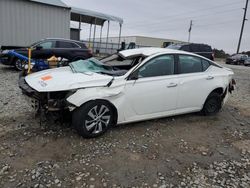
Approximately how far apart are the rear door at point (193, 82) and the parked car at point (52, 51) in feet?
Result: 22.6

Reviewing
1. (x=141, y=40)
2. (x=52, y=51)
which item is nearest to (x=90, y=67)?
(x=52, y=51)

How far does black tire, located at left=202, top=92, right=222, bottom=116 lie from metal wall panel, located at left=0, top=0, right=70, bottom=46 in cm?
1259

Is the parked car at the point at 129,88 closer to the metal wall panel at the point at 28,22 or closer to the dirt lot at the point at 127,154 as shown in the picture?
the dirt lot at the point at 127,154

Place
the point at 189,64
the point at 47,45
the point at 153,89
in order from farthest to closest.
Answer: the point at 47,45 < the point at 189,64 < the point at 153,89

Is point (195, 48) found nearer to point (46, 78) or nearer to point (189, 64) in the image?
point (189, 64)

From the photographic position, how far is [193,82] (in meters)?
4.49

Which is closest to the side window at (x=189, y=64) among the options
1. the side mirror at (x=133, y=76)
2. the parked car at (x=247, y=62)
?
the side mirror at (x=133, y=76)

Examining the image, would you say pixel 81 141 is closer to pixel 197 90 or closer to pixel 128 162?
pixel 128 162

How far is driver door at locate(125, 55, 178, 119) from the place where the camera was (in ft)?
12.6

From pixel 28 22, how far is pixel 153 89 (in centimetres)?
1254

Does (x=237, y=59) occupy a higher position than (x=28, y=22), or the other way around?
(x=28, y=22)

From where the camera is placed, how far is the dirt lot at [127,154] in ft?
8.86

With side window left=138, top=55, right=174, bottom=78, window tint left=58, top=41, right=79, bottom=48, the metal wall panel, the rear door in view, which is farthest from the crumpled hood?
the metal wall panel

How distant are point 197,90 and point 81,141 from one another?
8.32ft
